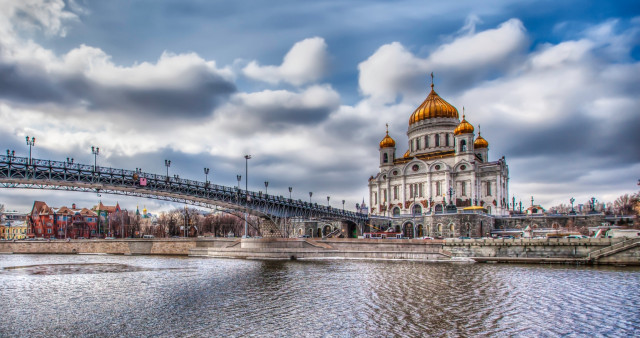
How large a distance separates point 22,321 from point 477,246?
38409mm

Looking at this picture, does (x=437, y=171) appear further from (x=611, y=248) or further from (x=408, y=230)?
(x=611, y=248)

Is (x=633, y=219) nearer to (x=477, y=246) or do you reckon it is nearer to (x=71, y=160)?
(x=477, y=246)

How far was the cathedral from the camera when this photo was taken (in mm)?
76312

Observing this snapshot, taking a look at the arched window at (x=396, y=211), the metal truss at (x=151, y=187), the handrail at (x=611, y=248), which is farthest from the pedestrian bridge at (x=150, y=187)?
the handrail at (x=611, y=248)

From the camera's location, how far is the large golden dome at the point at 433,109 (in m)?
86.1

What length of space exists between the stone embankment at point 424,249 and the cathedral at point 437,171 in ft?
91.3

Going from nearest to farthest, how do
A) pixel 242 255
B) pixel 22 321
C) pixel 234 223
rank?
1. pixel 22 321
2. pixel 242 255
3. pixel 234 223

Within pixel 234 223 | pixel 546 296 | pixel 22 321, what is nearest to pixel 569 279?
pixel 546 296

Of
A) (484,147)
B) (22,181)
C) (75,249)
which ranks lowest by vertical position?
(75,249)

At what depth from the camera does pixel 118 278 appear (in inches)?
1176

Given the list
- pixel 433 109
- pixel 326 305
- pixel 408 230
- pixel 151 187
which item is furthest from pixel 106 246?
pixel 433 109

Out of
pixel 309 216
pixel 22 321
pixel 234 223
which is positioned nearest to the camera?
pixel 22 321

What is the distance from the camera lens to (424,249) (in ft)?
148

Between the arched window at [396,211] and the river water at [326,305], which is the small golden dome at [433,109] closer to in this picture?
the arched window at [396,211]
